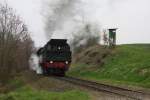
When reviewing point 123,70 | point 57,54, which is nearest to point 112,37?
point 57,54

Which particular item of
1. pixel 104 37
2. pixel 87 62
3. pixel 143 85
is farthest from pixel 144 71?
pixel 104 37

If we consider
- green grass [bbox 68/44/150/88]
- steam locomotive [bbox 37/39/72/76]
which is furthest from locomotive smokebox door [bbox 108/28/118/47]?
steam locomotive [bbox 37/39/72/76]

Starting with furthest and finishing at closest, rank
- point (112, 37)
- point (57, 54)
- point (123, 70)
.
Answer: point (112, 37), point (57, 54), point (123, 70)

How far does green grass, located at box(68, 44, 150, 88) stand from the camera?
37.7 meters

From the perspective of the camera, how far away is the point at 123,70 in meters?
43.7

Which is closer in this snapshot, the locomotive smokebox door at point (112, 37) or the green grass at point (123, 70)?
the green grass at point (123, 70)

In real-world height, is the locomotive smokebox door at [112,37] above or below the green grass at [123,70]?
above

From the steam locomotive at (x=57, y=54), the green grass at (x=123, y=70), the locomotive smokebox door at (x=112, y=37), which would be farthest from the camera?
the locomotive smokebox door at (x=112, y=37)

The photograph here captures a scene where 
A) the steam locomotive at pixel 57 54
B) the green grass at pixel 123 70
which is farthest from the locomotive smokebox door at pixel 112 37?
the steam locomotive at pixel 57 54

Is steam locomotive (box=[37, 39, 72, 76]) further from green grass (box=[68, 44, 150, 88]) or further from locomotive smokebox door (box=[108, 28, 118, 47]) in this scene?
locomotive smokebox door (box=[108, 28, 118, 47])

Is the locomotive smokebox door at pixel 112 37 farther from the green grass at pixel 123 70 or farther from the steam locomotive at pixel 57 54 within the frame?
the steam locomotive at pixel 57 54

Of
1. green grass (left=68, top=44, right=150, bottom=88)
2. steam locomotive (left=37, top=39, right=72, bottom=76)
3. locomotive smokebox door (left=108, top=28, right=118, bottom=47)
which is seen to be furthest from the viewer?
locomotive smokebox door (left=108, top=28, right=118, bottom=47)

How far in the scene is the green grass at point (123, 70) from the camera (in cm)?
3772

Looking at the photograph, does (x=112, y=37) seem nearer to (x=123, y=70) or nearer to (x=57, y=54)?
(x=57, y=54)
